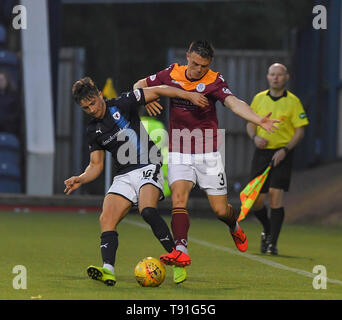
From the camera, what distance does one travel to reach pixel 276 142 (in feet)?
41.7

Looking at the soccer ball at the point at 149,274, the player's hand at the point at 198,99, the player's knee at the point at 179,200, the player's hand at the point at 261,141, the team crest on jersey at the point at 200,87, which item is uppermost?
the team crest on jersey at the point at 200,87

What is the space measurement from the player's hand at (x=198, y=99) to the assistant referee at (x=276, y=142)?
3.32 metres

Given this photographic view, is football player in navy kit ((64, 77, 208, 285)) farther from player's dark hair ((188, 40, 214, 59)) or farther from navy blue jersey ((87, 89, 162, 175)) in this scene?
player's dark hair ((188, 40, 214, 59))

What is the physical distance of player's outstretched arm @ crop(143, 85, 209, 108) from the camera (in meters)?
9.21

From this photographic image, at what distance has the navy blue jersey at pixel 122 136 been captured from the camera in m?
9.23

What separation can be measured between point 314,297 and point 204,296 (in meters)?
0.85

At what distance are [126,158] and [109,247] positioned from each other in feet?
2.76

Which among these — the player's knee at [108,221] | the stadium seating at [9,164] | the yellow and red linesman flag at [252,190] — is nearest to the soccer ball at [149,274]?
the player's knee at [108,221]

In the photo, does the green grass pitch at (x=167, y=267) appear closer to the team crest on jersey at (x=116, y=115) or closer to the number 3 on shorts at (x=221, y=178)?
the number 3 on shorts at (x=221, y=178)

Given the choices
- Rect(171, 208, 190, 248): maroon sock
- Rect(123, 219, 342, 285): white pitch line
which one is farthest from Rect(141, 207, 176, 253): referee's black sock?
Rect(123, 219, 342, 285): white pitch line

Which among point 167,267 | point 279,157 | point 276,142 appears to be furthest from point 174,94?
point 276,142

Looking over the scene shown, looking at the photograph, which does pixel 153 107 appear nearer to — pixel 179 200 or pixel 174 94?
pixel 174 94

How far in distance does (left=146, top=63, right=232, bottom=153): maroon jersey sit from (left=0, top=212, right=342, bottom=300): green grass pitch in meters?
1.20

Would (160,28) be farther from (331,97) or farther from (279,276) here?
(279,276)
